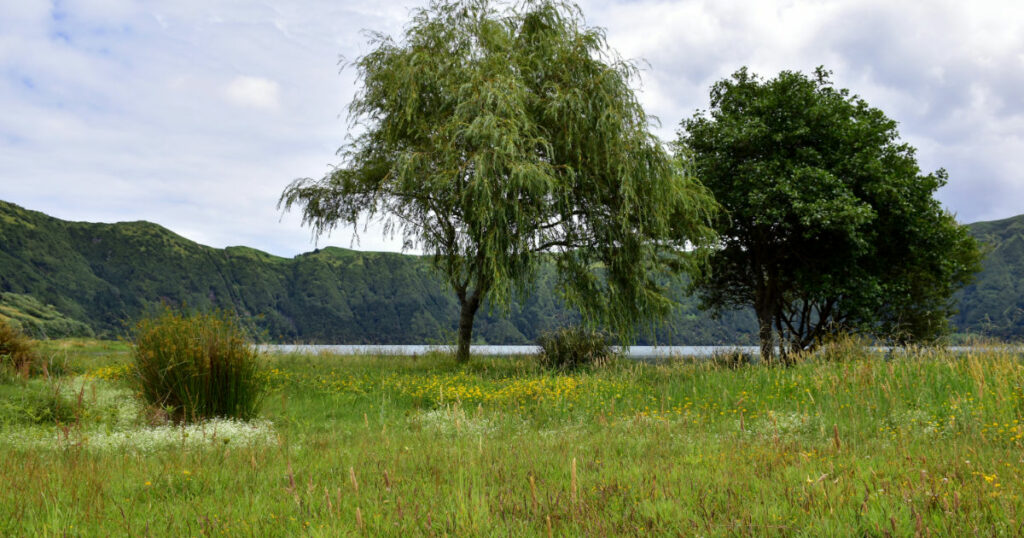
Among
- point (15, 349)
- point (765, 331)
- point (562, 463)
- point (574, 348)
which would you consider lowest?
point (562, 463)

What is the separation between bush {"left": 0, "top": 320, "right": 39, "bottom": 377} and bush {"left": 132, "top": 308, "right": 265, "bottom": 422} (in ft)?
23.9

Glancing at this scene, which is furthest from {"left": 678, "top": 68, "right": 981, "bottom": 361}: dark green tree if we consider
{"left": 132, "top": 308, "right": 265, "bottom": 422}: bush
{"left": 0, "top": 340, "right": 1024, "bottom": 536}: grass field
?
{"left": 132, "top": 308, "right": 265, "bottom": 422}: bush

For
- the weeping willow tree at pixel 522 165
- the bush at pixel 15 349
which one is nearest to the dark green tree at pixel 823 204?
the weeping willow tree at pixel 522 165

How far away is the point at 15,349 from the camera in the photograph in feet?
45.3

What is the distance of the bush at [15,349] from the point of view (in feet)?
43.1

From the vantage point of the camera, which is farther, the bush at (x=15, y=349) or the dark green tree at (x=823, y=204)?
the dark green tree at (x=823, y=204)

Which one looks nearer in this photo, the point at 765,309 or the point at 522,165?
the point at 522,165

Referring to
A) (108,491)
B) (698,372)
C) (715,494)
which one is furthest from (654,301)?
(108,491)

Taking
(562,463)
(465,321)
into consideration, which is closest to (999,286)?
(465,321)

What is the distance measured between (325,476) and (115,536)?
170cm

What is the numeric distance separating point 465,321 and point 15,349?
11717 mm

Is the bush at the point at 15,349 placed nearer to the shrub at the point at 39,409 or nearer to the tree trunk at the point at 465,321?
the shrub at the point at 39,409

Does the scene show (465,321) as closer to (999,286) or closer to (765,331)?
(765,331)

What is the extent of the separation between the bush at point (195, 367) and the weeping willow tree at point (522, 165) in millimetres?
6393
